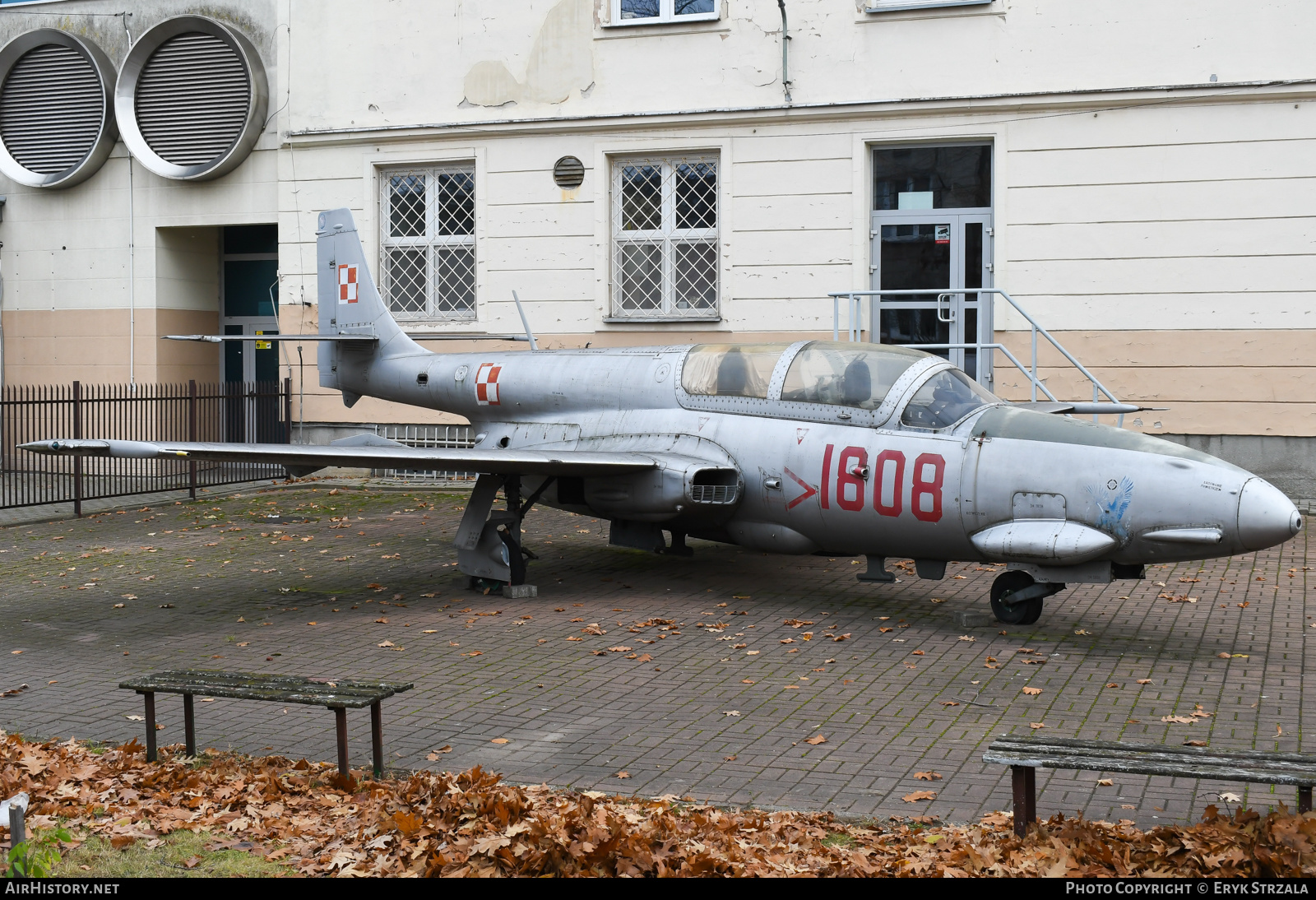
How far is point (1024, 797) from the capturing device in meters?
4.98

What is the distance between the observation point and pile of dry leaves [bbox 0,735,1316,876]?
4.52m

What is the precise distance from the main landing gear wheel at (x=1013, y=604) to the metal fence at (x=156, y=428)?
40.8ft

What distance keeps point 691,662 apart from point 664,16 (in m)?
12.2

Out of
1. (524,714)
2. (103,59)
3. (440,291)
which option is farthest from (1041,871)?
(103,59)

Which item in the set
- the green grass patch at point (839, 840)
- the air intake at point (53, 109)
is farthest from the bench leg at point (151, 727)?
the air intake at point (53, 109)

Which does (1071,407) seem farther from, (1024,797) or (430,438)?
(430,438)

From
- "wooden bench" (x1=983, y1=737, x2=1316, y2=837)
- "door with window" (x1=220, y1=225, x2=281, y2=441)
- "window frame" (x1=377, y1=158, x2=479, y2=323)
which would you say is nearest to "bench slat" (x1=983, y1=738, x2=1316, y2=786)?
"wooden bench" (x1=983, y1=737, x2=1316, y2=837)

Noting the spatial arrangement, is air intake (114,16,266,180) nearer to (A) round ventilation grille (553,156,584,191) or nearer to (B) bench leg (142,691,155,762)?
(A) round ventilation grille (553,156,584,191)

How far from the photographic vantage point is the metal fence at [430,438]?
63.1ft

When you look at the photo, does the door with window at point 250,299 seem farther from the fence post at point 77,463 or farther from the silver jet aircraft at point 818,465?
the silver jet aircraft at point 818,465

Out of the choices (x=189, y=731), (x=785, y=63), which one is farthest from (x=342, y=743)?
(x=785, y=63)

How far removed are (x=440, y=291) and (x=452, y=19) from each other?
3950 millimetres

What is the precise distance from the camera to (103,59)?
2092 centimetres

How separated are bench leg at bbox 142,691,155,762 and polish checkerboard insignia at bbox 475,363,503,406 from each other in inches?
264
